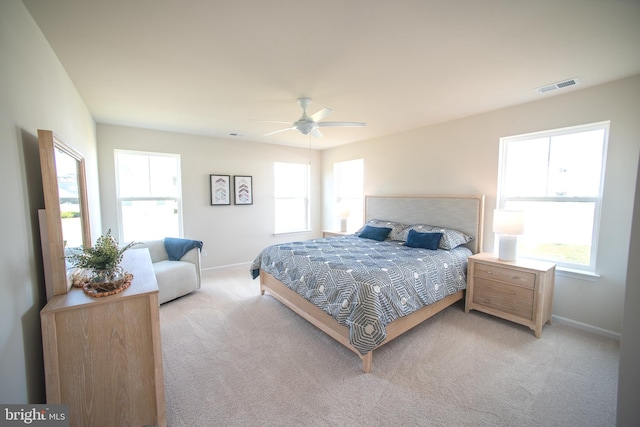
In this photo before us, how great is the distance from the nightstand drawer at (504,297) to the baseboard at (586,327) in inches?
22.2

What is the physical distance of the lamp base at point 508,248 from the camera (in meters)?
2.91

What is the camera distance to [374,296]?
6.99ft

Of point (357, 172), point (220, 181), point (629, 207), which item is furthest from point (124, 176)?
point (629, 207)

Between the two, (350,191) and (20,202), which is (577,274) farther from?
(20,202)

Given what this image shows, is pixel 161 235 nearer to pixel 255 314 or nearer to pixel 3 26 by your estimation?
pixel 255 314

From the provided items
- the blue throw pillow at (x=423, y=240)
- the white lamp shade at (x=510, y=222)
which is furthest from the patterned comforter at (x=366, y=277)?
the white lamp shade at (x=510, y=222)

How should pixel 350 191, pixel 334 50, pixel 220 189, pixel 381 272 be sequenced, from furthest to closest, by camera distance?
pixel 350 191
pixel 220 189
pixel 381 272
pixel 334 50

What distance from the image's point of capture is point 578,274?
8.90 ft

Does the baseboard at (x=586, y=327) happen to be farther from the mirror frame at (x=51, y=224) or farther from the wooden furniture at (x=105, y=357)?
the mirror frame at (x=51, y=224)

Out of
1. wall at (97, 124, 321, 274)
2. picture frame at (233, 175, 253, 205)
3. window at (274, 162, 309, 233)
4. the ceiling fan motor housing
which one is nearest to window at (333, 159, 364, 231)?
window at (274, 162, 309, 233)

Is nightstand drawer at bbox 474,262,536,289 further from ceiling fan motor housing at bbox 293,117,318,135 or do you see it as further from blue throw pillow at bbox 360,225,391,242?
ceiling fan motor housing at bbox 293,117,318,135

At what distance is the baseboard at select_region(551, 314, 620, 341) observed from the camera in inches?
99.4

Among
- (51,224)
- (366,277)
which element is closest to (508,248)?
(366,277)

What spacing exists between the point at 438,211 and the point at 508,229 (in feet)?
3.51
